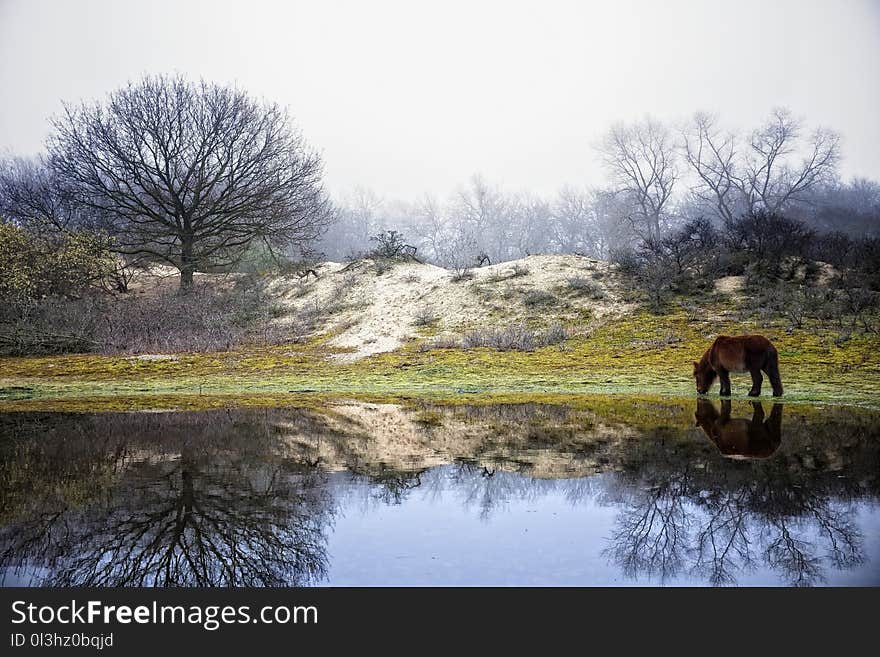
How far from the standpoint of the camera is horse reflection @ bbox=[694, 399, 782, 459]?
8.45 metres

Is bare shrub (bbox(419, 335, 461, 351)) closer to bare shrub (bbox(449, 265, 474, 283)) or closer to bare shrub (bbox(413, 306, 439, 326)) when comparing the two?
Answer: bare shrub (bbox(413, 306, 439, 326))

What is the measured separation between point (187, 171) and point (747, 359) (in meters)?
28.6

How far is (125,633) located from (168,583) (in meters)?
0.48

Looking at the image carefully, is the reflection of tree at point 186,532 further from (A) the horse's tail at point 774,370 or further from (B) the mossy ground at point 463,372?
(A) the horse's tail at point 774,370

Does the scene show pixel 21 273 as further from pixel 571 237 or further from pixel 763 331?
pixel 571 237

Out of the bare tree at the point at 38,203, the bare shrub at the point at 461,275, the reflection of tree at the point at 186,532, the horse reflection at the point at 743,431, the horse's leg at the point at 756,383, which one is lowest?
the horse reflection at the point at 743,431

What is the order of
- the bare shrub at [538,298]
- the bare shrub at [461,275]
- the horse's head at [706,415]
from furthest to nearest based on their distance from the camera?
the bare shrub at [461,275], the bare shrub at [538,298], the horse's head at [706,415]

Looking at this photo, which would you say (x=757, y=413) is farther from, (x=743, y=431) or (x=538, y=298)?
(x=538, y=298)

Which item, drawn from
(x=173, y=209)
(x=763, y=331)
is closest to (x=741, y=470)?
(x=763, y=331)

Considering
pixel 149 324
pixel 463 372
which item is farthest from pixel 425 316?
pixel 149 324

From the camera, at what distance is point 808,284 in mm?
27234

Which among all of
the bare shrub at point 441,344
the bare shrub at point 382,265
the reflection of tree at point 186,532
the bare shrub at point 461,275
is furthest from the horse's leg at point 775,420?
the bare shrub at point 382,265

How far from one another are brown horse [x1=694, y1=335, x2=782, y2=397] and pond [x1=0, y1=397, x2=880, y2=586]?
2.77 metres

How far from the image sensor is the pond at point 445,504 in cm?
476
